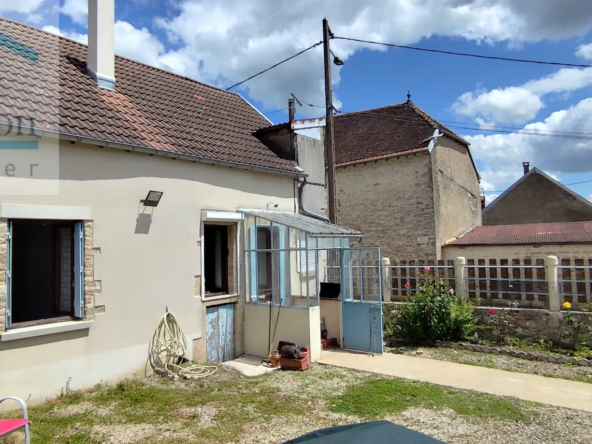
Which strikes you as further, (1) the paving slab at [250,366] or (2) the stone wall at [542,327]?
(2) the stone wall at [542,327]

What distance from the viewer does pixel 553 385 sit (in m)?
6.78

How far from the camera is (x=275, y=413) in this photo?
566 cm

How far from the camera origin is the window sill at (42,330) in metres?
5.58

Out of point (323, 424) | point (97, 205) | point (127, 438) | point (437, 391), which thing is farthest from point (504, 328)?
point (97, 205)

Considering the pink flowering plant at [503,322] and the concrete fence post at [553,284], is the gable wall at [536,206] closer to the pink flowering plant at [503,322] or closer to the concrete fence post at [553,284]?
the concrete fence post at [553,284]

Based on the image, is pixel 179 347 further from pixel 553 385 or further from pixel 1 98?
pixel 553 385

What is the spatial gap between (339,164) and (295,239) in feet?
33.1

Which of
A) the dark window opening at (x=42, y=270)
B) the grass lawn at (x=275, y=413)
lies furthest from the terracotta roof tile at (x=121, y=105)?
the grass lawn at (x=275, y=413)

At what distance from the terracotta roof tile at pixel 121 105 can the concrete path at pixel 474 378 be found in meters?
4.67

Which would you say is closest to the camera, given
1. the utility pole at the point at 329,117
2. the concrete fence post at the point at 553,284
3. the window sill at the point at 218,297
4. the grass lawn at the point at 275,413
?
the grass lawn at the point at 275,413

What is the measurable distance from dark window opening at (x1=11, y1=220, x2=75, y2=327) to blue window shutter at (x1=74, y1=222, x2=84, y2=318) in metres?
0.13

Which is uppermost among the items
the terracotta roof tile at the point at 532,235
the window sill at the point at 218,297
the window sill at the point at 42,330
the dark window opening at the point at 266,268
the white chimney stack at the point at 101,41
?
the white chimney stack at the point at 101,41

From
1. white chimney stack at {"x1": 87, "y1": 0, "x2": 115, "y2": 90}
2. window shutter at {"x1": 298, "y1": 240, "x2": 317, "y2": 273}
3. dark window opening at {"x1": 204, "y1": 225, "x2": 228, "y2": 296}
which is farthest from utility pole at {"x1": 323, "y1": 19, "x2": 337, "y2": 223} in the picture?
white chimney stack at {"x1": 87, "y1": 0, "x2": 115, "y2": 90}

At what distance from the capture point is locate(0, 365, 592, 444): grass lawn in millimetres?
4957
